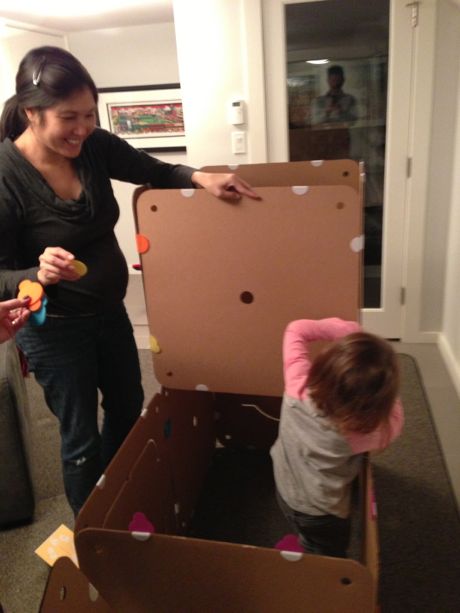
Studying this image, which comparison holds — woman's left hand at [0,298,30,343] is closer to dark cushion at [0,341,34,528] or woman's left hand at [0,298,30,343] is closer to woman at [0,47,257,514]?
woman at [0,47,257,514]

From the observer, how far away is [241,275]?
→ 1.25 meters

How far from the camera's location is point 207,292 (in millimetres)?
1290

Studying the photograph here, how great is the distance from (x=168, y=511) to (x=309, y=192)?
97cm

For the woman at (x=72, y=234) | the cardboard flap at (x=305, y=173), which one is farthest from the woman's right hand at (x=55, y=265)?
the cardboard flap at (x=305, y=173)

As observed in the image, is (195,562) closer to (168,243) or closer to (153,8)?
(168,243)

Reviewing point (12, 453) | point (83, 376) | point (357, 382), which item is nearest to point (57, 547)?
point (12, 453)

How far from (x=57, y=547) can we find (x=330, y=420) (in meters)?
1.07

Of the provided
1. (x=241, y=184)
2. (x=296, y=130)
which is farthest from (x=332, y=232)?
(x=296, y=130)

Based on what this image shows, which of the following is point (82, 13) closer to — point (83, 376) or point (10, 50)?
point (10, 50)

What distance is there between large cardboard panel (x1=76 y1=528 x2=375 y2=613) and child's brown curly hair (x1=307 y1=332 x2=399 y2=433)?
1.03 ft

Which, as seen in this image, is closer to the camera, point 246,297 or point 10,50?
point 246,297

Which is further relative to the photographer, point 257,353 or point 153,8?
point 153,8

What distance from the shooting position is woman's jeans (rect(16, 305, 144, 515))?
1223mm

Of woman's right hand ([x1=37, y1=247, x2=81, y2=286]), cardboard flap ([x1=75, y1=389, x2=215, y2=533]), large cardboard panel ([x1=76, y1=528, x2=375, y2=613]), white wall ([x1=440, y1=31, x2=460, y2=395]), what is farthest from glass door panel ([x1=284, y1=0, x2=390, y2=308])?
large cardboard panel ([x1=76, y1=528, x2=375, y2=613])
